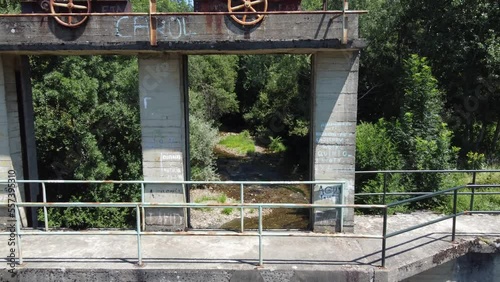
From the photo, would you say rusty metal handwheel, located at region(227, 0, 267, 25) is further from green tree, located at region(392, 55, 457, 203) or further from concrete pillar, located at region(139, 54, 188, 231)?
green tree, located at region(392, 55, 457, 203)

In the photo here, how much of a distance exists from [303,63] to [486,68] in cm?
788

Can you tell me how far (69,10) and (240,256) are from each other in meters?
5.02

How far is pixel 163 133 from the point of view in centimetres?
776

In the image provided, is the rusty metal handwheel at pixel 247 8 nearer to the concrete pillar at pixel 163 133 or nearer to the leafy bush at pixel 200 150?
the concrete pillar at pixel 163 133

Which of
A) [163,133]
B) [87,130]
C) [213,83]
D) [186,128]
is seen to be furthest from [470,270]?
[213,83]

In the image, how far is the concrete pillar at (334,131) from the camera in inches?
294

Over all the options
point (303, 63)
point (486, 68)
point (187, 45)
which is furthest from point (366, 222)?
point (303, 63)

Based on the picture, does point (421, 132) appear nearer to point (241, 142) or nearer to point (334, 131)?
point (334, 131)

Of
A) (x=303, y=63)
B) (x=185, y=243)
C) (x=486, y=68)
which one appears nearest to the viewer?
(x=185, y=243)

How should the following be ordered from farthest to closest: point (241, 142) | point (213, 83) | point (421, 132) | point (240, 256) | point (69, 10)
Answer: point (241, 142), point (213, 83), point (421, 132), point (69, 10), point (240, 256)

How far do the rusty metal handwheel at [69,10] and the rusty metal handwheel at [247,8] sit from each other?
2465mm

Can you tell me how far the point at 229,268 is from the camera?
6.32m

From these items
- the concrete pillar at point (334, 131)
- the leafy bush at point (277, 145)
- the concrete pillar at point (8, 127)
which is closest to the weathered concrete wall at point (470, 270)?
the concrete pillar at point (334, 131)

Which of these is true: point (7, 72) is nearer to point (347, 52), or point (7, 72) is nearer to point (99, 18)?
point (99, 18)
